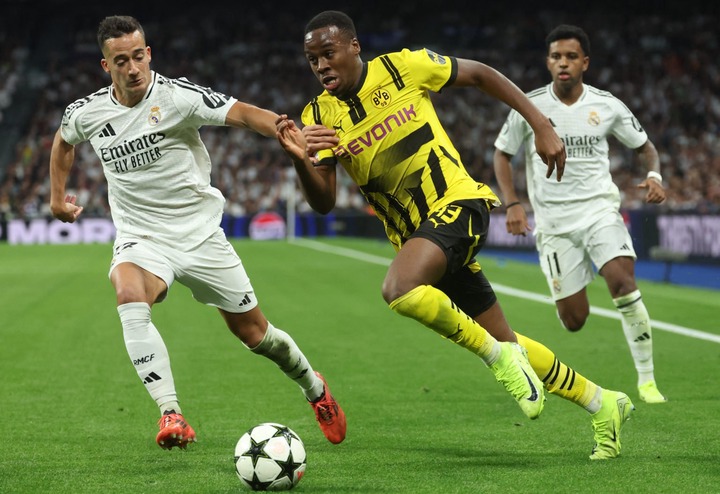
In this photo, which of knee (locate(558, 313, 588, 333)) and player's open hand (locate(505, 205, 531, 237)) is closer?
player's open hand (locate(505, 205, 531, 237))

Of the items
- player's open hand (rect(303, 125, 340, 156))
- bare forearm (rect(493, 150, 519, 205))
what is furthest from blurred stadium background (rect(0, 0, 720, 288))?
player's open hand (rect(303, 125, 340, 156))

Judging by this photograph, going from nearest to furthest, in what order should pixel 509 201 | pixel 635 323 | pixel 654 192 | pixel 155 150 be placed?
pixel 155 150
pixel 654 192
pixel 509 201
pixel 635 323

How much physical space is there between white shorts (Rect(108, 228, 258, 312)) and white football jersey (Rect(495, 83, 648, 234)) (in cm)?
283

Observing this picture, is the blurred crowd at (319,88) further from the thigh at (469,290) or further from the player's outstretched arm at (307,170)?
the player's outstretched arm at (307,170)

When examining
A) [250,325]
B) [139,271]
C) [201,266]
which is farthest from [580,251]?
[139,271]

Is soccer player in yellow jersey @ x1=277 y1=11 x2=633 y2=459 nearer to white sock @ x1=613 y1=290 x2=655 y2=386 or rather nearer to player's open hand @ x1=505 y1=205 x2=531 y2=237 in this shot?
player's open hand @ x1=505 y1=205 x2=531 y2=237

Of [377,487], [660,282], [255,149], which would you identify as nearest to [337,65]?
[377,487]

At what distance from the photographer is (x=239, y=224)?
36281 millimetres

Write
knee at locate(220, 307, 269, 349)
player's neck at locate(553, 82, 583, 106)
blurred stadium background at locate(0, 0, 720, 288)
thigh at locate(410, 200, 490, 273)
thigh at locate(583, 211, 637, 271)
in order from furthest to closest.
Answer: blurred stadium background at locate(0, 0, 720, 288) < player's neck at locate(553, 82, 583, 106) < thigh at locate(583, 211, 637, 271) < knee at locate(220, 307, 269, 349) < thigh at locate(410, 200, 490, 273)

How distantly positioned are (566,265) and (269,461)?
13.6 ft

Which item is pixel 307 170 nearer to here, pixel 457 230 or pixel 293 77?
pixel 457 230

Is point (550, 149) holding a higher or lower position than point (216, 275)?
higher

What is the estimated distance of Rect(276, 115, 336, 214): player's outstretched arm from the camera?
5289 millimetres

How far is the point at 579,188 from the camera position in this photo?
849 cm
